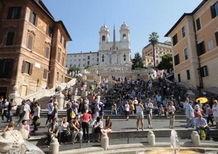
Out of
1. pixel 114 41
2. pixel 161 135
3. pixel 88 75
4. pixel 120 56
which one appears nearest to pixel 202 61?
pixel 161 135

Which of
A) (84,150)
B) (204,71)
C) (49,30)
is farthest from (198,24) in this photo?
(84,150)

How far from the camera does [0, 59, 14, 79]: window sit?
24.1 metres

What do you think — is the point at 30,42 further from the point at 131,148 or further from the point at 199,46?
the point at 199,46

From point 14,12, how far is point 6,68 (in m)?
8.33

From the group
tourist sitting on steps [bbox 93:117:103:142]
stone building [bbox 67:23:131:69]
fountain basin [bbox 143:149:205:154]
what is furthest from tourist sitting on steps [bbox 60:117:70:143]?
stone building [bbox 67:23:131:69]

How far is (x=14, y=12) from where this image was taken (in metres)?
26.4

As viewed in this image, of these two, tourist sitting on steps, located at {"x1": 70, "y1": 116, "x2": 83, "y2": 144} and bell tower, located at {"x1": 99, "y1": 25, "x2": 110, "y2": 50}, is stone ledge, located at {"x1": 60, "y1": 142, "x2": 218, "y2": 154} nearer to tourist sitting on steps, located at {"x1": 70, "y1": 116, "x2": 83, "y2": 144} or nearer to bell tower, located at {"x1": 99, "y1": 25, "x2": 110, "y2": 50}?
tourist sitting on steps, located at {"x1": 70, "y1": 116, "x2": 83, "y2": 144}

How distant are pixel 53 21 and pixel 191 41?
23.0 meters

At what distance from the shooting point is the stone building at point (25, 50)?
2406 centimetres

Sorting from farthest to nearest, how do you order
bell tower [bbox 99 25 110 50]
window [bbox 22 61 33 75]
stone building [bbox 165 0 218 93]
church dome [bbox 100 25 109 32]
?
church dome [bbox 100 25 109 32]
bell tower [bbox 99 25 110 50]
window [bbox 22 61 33 75]
stone building [bbox 165 0 218 93]

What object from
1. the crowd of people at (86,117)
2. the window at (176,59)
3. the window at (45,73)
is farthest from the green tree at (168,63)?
the crowd of people at (86,117)

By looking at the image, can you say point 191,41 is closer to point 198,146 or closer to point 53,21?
point 198,146

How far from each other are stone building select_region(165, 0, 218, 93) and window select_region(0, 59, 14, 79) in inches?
975

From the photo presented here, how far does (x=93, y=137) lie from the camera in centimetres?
1188
